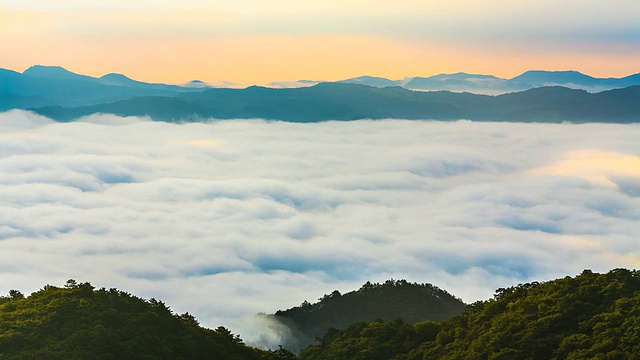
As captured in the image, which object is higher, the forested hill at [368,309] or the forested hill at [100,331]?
the forested hill at [100,331]

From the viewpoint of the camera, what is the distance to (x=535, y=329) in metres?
45.3

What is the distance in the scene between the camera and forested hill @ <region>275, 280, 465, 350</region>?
333ft

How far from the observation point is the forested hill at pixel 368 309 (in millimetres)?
101438

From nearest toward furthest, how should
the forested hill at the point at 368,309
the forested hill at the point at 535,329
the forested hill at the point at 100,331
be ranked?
the forested hill at the point at 100,331
the forested hill at the point at 535,329
the forested hill at the point at 368,309

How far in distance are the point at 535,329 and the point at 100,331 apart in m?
25.8

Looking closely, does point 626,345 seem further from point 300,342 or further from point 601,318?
point 300,342

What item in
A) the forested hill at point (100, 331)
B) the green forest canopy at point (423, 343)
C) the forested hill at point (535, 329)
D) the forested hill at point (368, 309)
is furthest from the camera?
the forested hill at point (368, 309)

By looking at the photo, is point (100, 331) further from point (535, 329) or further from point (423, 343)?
point (535, 329)

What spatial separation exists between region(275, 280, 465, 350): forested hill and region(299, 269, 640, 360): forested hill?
4136cm

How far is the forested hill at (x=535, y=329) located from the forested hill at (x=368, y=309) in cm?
4136

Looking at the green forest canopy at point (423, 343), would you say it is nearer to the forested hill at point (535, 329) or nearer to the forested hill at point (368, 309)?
the forested hill at point (535, 329)

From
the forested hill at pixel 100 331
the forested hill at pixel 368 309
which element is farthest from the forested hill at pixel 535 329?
the forested hill at pixel 368 309

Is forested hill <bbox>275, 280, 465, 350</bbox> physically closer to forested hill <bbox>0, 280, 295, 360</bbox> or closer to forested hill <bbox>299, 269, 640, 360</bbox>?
forested hill <bbox>299, 269, 640, 360</bbox>

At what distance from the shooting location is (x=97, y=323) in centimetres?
4216
